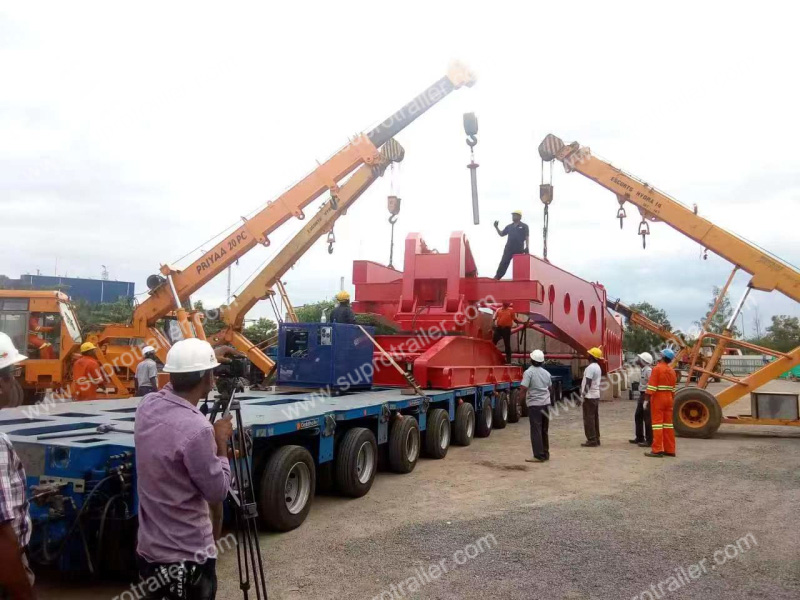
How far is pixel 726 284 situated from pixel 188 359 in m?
11.8

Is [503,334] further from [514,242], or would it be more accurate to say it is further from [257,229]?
[257,229]

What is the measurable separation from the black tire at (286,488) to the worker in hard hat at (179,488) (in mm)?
2738

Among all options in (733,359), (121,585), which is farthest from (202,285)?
(733,359)

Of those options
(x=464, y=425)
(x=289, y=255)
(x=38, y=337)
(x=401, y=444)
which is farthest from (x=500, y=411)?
A: (x=38, y=337)

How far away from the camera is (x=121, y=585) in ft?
14.6

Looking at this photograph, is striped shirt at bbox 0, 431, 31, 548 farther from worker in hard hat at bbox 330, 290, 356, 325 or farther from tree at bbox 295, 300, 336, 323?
tree at bbox 295, 300, 336, 323

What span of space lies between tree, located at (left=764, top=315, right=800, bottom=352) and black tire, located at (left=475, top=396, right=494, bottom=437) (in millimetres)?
50097

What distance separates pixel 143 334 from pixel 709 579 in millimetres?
11454

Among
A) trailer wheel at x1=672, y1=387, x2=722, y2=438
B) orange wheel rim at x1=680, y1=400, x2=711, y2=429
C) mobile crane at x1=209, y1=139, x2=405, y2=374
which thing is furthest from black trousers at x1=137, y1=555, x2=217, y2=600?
mobile crane at x1=209, y1=139, x2=405, y2=374

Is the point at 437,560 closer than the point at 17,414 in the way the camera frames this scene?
Yes

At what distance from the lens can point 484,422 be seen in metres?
11.6

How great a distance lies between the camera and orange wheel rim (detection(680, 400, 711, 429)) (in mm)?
11453

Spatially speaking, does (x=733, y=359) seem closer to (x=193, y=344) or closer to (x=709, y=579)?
(x=709, y=579)

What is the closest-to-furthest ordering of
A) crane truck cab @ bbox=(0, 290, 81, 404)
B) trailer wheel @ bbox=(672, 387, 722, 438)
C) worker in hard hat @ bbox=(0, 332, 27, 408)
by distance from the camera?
worker in hard hat @ bbox=(0, 332, 27, 408) → trailer wheel @ bbox=(672, 387, 722, 438) → crane truck cab @ bbox=(0, 290, 81, 404)
